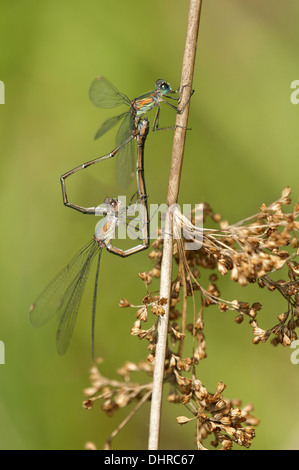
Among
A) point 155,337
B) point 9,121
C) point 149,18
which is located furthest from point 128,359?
point 149,18

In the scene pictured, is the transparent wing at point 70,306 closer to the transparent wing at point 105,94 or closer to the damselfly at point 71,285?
the damselfly at point 71,285

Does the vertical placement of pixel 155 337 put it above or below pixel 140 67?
below

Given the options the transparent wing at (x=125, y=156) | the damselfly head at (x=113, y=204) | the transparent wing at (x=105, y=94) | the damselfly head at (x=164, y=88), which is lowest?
the damselfly head at (x=113, y=204)

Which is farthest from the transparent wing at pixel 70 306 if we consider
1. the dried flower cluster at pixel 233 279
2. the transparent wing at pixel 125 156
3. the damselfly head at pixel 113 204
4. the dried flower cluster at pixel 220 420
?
the dried flower cluster at pixel 220 420

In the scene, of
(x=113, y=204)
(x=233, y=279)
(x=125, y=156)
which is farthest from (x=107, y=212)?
(x=233, y=279)

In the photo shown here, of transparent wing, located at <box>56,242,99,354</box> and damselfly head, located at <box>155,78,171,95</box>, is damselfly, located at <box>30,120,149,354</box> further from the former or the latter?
damselfly head, located at <box>155,78,171,95</box>

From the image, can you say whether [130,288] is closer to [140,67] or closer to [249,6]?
[140,67]
